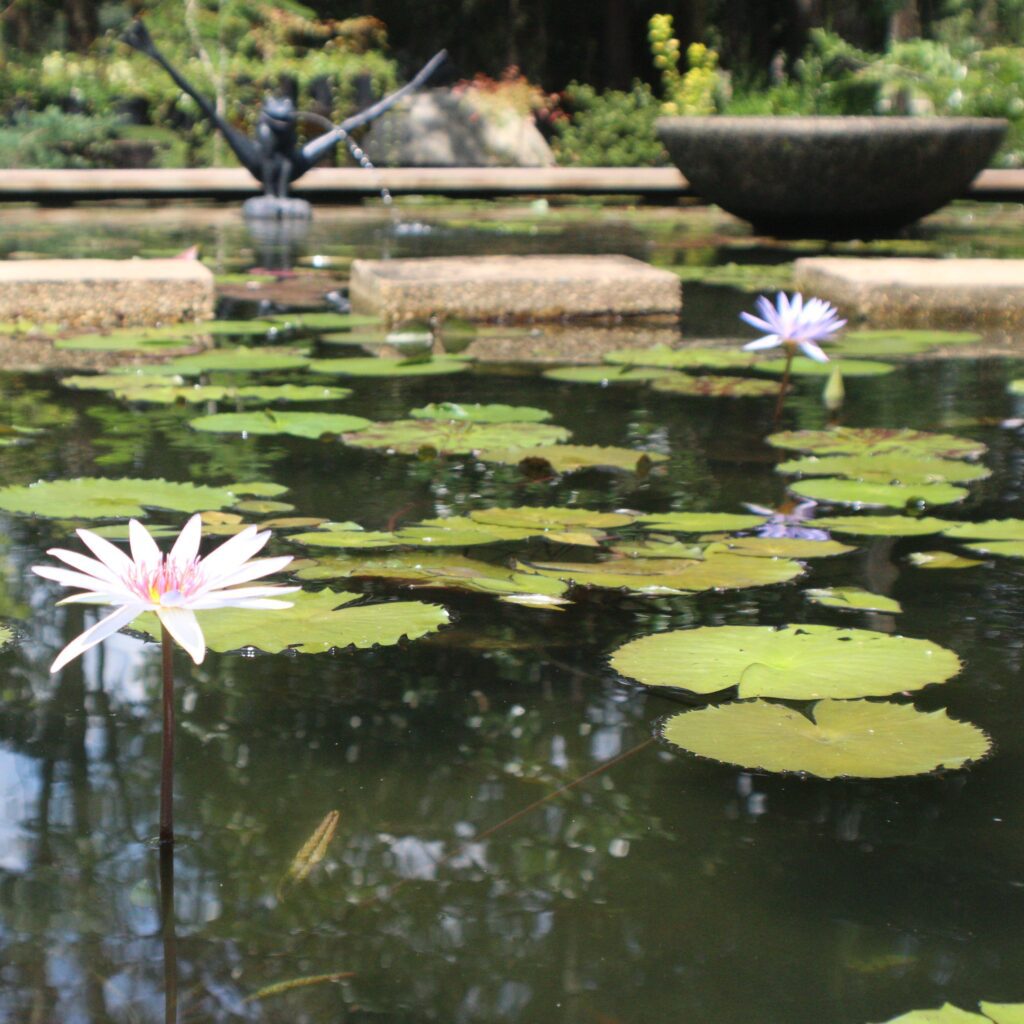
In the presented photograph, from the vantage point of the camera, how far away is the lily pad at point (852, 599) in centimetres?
143

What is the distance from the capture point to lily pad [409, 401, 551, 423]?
2.37m

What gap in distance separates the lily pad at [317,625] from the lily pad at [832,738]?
0.27m

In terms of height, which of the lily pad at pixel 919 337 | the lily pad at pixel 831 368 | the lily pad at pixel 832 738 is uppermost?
the lily pad at pixel 919 337

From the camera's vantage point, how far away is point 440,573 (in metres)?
1.52

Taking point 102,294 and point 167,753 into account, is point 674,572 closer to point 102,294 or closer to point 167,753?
point 167,753

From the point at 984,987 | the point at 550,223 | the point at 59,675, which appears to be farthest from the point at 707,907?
the point at 550,223

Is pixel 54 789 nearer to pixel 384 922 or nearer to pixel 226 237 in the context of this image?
pixel 384 922

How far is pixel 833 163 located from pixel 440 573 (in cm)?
482

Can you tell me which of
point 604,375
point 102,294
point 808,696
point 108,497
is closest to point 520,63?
point 102,294

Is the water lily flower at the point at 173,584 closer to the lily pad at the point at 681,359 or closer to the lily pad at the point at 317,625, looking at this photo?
the lily pad at the point at 317,625

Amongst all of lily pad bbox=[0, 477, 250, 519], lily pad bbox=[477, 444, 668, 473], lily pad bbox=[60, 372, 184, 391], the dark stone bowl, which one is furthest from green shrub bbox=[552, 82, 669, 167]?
lily pad bbox=[0, 477, 250, 519]

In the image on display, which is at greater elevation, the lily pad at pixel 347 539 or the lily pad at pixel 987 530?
the lily pad at pixel 987 530

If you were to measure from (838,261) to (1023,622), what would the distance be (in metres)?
2.63

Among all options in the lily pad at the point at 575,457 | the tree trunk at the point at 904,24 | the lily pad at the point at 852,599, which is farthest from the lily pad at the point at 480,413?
the tree trunk at the point at 904,24
